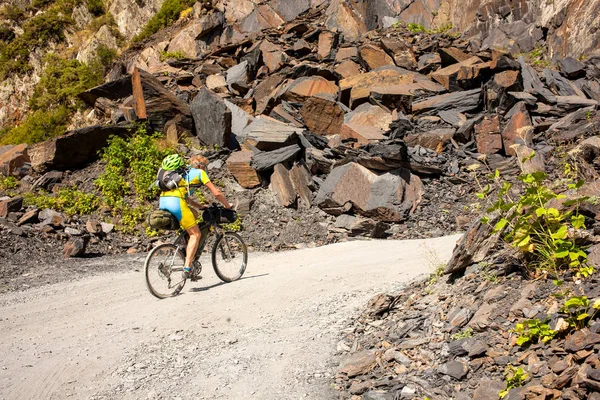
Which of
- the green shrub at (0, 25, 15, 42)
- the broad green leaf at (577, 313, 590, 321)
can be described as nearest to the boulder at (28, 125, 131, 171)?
the broad green leaf at (577, 313, 590, 321)

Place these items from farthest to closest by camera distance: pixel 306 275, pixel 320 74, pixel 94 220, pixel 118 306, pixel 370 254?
1. pixel 320 74
2. pixel 94 220
3. pixel 370 254
4. pixel 306 275
5. pixel 118 306

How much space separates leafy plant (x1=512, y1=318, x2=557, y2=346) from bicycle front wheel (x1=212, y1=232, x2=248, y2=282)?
480 cm

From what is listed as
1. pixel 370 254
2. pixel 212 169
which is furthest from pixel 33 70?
pixel 370 254

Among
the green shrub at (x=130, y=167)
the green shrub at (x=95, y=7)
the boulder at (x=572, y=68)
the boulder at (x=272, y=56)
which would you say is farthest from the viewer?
the green shrub at (x=95, y=7)

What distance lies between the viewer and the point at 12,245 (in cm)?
1032

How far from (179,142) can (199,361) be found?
12051 millimetres

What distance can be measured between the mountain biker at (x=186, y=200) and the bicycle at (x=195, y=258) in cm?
12

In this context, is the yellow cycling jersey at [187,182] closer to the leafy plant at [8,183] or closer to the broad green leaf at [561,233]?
the broad green leaf at [561,233]

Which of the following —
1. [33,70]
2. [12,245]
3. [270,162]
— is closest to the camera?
[12,245]

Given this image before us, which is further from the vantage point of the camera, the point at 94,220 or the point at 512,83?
the point at 512,83

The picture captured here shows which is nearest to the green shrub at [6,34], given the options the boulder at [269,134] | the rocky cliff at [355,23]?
the rocky cliff at [355,23]

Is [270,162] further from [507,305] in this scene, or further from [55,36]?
[55,36]

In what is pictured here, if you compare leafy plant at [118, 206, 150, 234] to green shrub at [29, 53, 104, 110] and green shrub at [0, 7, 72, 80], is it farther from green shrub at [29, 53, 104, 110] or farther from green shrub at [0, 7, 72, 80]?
green shrub at [0, 7, 72, 80]

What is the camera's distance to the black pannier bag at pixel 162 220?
677 cm
